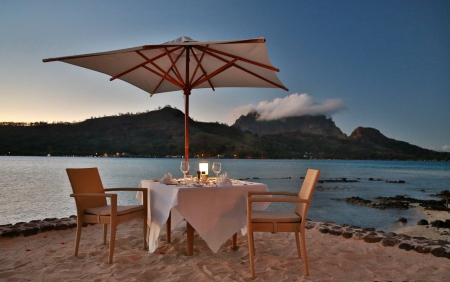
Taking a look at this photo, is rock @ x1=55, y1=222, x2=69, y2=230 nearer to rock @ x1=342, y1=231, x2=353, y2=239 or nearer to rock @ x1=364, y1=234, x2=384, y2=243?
rock @ x1=342, y1=231, x2=353, y2=239

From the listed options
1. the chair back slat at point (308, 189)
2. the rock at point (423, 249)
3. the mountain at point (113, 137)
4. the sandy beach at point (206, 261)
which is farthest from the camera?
the mountain at point (113, 137)

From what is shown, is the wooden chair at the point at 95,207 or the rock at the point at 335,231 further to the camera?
the rock at the point at 335,231

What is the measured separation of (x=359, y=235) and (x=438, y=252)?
0.91 meters

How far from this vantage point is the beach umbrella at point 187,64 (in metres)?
3.48

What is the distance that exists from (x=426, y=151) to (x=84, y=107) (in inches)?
3386

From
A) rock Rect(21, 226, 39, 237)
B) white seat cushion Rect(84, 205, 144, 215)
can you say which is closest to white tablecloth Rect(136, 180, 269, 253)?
white seat cushion Rect(84, 205, 144, 215)

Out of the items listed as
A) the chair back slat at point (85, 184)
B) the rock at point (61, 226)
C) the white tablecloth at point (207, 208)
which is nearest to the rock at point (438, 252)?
the white tablecloth at point (207, 208)

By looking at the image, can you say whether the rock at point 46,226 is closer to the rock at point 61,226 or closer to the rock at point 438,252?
the rock at point 61,226

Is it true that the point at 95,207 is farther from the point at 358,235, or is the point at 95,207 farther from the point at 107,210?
the point at 358,235

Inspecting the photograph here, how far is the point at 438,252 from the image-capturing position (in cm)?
349

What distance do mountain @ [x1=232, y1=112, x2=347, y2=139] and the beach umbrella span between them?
198ft

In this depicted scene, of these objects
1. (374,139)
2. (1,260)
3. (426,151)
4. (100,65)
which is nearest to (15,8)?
(100,65)

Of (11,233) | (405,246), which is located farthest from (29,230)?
(405,246)

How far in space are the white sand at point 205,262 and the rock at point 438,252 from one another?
0.06m
